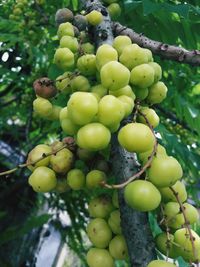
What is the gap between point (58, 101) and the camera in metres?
1.68

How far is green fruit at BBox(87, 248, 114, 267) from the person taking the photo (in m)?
1.16

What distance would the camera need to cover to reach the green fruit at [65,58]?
1.42 m

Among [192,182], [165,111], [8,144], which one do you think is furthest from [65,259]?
[165,111]

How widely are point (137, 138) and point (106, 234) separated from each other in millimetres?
363

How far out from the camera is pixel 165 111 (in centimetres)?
300

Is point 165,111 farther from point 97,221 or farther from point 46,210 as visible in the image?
point 46,210

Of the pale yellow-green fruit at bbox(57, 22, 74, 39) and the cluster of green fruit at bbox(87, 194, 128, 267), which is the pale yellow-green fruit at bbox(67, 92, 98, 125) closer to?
the cluster of green fruit at bbox(87, 194, 128, 267)

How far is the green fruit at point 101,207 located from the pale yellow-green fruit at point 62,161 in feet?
0.49

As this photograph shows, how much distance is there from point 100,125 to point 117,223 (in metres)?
0.33

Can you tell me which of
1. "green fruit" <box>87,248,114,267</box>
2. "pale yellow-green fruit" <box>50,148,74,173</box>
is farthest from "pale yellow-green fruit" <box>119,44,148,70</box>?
"green fruit" <box>87,248,114,267</box>

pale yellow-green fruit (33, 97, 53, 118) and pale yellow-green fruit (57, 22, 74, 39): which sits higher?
pale yellow-green fruit (57, 22, 74, 39)

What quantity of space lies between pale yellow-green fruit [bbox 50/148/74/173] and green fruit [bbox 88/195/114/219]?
0.15 m

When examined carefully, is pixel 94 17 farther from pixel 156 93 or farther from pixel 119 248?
pixel 119 248

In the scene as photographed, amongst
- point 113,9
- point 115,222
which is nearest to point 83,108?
point 115,222
